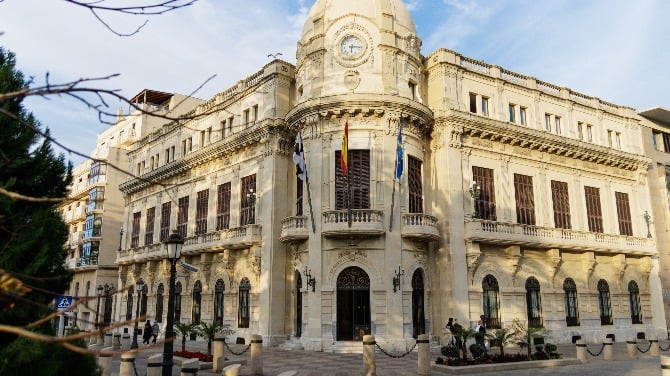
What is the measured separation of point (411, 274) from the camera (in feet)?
78.9

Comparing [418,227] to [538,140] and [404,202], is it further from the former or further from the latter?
[538,140]

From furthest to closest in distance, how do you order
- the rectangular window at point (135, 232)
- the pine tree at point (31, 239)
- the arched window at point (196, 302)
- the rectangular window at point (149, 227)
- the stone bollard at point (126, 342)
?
the rectangular window at point (135, 232)
the rectangular window at point (149, 227)
the arched window at point (196, 302)
the stone bollard at point (126, 342)
the pine tree at point (31, 239)

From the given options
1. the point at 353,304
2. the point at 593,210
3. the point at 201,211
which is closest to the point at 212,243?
the point at 201,211

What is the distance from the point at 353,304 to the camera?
77.3 ft

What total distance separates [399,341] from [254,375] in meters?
8.67

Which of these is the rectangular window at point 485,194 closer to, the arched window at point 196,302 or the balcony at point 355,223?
the balcony at point 355,223

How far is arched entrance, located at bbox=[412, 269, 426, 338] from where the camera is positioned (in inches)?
957

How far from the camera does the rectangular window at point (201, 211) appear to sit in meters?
33.1

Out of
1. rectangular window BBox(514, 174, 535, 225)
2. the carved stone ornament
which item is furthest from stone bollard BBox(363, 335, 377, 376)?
rectangular window BBox(514, 174, 535, 225)

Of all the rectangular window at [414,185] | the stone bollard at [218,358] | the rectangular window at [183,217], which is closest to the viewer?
the stone bollard at [218,358]

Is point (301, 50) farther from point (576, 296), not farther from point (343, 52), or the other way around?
point (576, 296)

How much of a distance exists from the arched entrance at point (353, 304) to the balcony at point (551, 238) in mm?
6152

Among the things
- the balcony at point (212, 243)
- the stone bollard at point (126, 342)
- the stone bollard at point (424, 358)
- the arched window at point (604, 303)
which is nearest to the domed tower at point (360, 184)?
the balcony at point (212, 243)

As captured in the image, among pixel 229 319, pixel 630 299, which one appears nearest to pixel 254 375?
pixel 229 319
